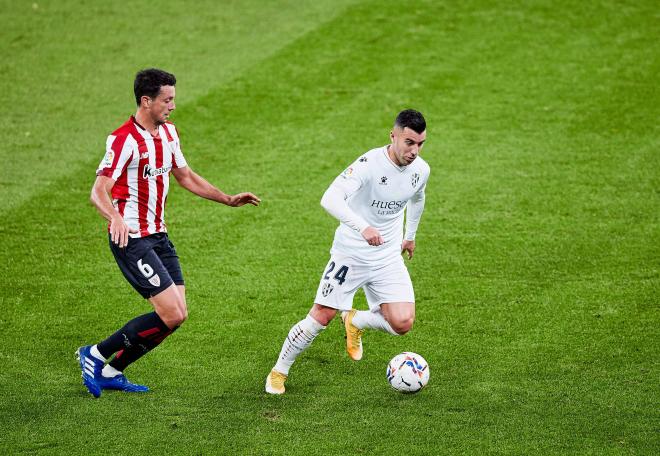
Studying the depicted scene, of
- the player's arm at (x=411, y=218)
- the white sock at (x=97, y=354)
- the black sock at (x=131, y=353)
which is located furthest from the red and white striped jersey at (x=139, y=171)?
the player's arm at (x=411, y=218)

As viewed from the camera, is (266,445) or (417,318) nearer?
(266,445)

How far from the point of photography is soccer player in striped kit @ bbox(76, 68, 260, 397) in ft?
22.4

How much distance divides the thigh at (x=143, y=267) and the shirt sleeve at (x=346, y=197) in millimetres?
1287

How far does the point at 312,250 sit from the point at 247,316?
1544 millimetres

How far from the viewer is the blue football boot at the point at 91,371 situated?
7.12m

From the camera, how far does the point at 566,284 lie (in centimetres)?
909

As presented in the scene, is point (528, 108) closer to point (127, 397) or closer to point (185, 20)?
point (185, 20)

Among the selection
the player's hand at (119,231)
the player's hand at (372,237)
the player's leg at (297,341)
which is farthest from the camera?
the player's leg at (297,341)

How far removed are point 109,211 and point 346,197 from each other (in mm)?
1701

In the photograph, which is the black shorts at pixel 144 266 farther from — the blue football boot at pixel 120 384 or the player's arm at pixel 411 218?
the player's arm at pixel 411 218

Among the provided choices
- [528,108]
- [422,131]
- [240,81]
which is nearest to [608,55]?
[528,108]

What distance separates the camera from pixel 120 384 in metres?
7.24

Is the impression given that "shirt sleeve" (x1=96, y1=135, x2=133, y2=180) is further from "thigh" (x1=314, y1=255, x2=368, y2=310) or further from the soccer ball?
the soccer ball

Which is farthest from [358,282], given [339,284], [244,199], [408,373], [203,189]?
[203,189]
